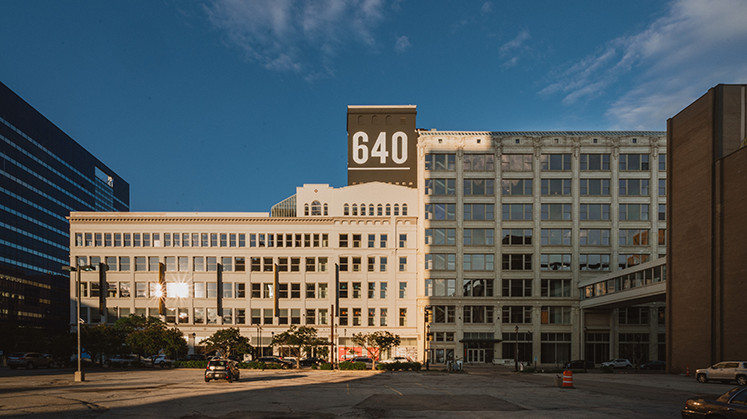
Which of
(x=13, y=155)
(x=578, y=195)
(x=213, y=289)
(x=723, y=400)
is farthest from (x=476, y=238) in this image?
(x=13, y=155)

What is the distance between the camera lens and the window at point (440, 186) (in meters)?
72.8

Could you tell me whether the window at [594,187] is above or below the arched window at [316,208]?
above

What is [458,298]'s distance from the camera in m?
70.4

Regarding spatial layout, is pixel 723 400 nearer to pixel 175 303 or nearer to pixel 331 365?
pixel 331 365

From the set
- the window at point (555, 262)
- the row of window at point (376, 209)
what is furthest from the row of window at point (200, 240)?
the window at point (555, 262)

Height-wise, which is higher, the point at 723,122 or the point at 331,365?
the point at 723,122

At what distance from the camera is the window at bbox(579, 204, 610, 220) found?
71000 mm

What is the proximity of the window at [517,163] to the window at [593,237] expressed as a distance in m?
12.8

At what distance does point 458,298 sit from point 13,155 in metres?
101

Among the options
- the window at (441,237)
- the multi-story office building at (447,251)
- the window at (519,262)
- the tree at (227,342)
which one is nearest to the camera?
the tree at (227,342)

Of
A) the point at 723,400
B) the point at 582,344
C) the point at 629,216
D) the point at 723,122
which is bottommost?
the point at 582,344

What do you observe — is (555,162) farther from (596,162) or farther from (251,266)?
(251,266)

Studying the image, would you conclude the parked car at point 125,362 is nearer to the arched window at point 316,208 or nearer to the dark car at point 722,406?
the arched window at point 316,208

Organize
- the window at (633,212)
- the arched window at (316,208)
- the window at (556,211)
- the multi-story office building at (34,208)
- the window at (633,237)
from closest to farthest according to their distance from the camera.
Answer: the window at (633,237) < the window at (633,212) < the window at (556,211) < the arched window at (316,208) < the multi-story office building at (34,208)
